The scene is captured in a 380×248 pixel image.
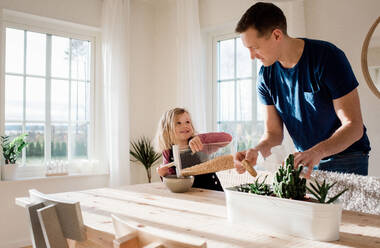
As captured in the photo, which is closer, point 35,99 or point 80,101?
point 35,99

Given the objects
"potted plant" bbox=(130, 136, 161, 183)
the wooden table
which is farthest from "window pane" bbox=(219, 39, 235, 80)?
the wooden table

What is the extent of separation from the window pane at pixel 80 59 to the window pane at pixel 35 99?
39cm

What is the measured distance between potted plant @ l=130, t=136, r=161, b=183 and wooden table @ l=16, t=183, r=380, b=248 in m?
2.37

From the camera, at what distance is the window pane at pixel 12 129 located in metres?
3.51

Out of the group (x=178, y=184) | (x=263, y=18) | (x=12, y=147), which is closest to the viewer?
A: (x=263, y=18)

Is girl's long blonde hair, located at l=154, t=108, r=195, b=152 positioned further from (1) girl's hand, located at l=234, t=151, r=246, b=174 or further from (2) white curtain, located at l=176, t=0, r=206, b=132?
(2) white curtain, located at l=176, t=0, r=206, b=132

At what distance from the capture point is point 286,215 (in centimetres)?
101

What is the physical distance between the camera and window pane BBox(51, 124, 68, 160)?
382 centimetres

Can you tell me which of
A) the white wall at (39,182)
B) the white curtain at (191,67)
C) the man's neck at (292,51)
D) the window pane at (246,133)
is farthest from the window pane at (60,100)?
the man's neck at (292,51)

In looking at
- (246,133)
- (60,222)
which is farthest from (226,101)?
(60,222)

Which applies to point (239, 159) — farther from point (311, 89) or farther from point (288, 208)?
point (311, 89)

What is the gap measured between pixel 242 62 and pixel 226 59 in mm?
239

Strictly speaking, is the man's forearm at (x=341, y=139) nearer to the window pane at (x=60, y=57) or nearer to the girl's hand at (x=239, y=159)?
the girl's hand at (x=239, y=159)

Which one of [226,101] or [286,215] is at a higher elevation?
[226,101]
